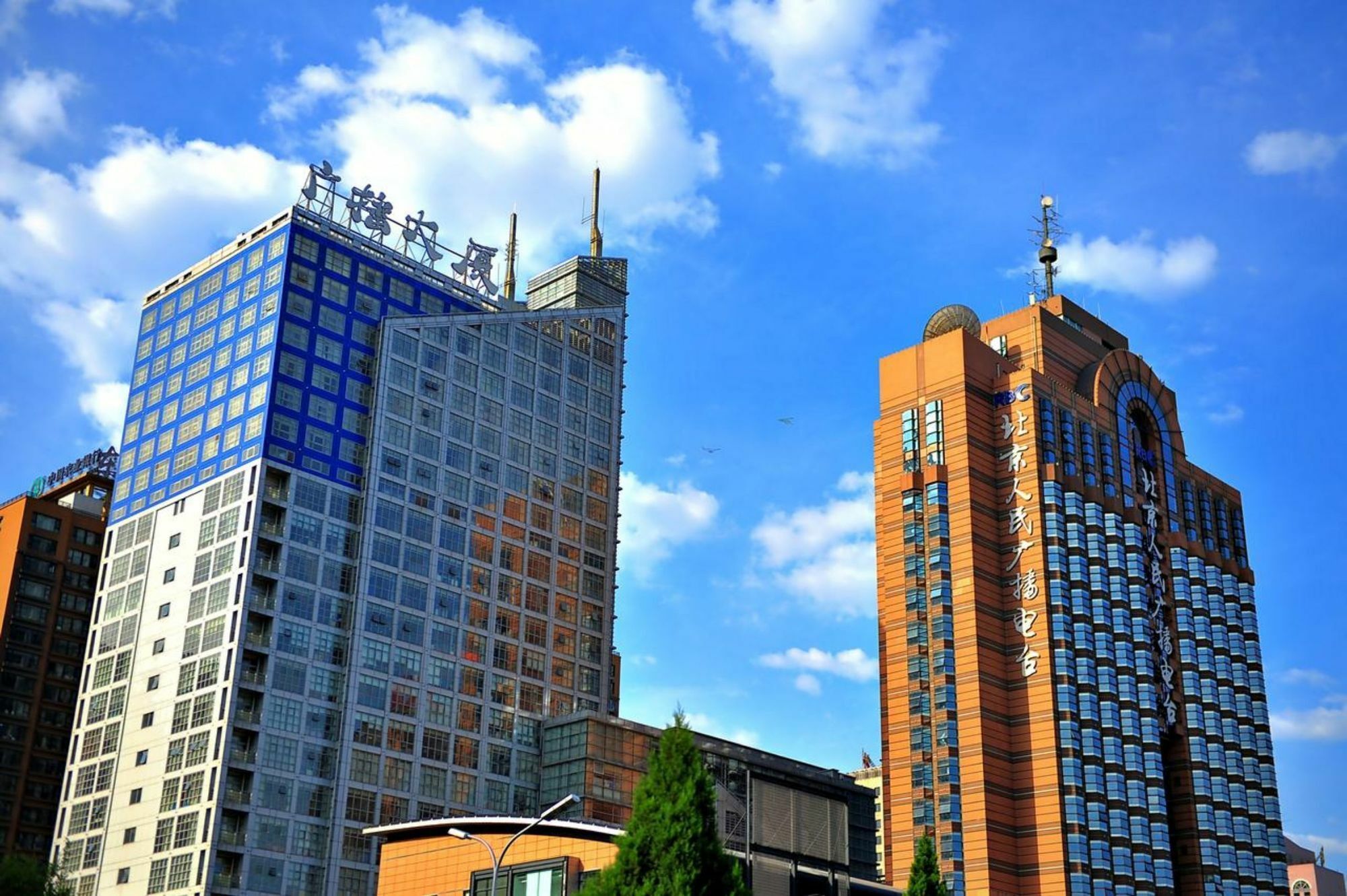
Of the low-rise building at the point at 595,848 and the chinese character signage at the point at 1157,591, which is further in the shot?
the chinese character signage at the point at 1157,591

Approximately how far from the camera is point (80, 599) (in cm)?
17575

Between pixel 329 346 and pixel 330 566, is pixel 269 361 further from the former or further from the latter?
pixel 330 566

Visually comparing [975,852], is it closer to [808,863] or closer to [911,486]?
[911,486]

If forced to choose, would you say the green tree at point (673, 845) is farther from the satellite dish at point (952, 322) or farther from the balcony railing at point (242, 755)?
the satellite dish at point (952, 322)

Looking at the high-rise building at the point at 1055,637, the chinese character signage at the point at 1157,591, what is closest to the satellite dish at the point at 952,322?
the high-rise building at the point at 1055,637

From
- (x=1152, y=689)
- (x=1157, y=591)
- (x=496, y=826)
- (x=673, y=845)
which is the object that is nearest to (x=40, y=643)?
(x=496, y=826)

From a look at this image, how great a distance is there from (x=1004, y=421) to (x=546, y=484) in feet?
162

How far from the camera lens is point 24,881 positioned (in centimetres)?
11062

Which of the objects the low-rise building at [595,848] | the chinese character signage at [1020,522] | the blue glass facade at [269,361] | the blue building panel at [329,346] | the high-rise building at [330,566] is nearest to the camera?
the low-rise building at [595,848]

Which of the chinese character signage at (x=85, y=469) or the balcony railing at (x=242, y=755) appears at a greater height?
the chinese character signage at (x=85, y=469)

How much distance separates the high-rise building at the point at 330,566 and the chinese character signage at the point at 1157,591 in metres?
59.5

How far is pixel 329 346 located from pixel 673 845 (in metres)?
102

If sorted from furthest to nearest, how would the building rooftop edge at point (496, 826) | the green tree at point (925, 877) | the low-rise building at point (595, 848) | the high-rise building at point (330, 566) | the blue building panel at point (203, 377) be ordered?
the blue building panel at point (203, 377) → the high-rise building at point (330, 566) → the building rooftop edge at point (496, 826) → the green tree at point (925, 877) → the low-rise building at point (595, 848)

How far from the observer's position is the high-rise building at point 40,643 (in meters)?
162
